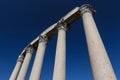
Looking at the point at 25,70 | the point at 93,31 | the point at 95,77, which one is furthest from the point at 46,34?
the point at 95,77

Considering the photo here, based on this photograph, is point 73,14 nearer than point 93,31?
No

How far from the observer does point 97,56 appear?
1377 inches

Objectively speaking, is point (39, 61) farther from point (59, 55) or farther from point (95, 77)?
point (95, 77)

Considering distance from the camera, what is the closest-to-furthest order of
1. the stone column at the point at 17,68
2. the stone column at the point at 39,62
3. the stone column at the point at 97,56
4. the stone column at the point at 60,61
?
1. the stone column at the point at 97,56
2. the stone column at the point at 60,61
3. the stone column at the point at 39,62
4. the stone column at the point at 17,68

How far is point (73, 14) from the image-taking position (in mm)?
57906

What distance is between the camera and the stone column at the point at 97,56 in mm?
31292

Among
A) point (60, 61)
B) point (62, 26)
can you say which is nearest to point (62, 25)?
point (62, 26)

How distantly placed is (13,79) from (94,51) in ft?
154

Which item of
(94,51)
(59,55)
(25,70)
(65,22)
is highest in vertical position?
(65,22)

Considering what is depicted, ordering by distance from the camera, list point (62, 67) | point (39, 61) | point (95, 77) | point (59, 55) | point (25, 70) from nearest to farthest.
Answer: point (95, 77)
point (62, 67)
point (59, 55)
point (39, 61)
point (25, 70)

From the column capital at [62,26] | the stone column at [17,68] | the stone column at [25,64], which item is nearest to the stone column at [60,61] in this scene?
the column capital at [62,26]

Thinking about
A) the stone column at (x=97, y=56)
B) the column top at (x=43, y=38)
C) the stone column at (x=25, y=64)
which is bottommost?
the stone column at (x=97, y=56)

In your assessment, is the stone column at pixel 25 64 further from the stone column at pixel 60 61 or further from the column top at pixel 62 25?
the stone column at pixel 60 61

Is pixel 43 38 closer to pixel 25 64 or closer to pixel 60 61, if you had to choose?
→ pixel 25 64
